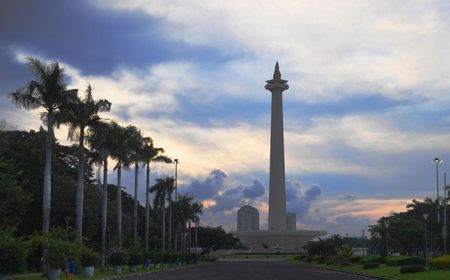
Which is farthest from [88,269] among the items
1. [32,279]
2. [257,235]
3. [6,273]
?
[257,235]

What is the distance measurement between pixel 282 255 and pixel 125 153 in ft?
236

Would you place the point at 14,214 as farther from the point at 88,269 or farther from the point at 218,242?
the point at 218,242

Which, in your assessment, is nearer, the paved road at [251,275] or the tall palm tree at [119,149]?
the paved road at [251,275]

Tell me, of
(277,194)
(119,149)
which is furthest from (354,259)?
(277,194)

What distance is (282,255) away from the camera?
394ft

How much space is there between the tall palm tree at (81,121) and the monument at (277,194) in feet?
255

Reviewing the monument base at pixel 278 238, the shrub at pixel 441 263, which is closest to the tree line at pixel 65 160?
the shrub at pixel 441 263

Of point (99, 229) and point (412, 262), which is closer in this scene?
point (412, 262)

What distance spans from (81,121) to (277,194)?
273 feet

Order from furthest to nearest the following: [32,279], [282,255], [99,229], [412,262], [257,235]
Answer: [257,235], [282,255], [99,229], [412,262], [32,279]

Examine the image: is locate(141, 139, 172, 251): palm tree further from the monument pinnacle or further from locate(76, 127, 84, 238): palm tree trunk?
the monument pinnacle

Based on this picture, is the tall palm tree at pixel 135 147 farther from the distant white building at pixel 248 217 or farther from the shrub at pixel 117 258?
the distant white building at pixel 248 217

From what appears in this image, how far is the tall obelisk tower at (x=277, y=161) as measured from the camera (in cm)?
12088

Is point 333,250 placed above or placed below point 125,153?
below
